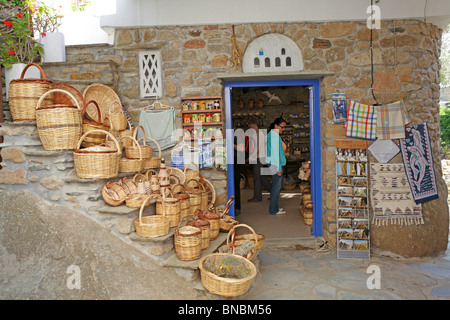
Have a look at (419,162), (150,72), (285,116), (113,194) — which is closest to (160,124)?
(150,72)

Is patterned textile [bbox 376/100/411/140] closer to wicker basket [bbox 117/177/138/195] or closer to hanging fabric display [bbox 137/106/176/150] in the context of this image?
hanging fabric display [bbox 137/106/176/150]

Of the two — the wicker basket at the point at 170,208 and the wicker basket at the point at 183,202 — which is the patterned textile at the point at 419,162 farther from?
the wicker basket at the point at 170,208

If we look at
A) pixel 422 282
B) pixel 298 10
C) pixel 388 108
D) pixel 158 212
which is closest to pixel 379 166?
pixel 388 108

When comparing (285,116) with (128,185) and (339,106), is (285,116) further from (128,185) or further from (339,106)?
(128,185)

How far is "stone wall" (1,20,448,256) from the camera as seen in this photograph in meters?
4.45

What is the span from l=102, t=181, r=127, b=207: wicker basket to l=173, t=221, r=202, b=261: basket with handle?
0.69m

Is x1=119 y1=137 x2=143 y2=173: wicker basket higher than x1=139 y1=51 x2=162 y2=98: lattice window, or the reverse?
x1=139 y1=51 x2=162 y2=98: lattice window

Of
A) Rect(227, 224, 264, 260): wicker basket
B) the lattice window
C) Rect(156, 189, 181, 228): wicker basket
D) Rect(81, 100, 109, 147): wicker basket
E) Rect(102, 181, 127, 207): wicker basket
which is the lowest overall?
Rect(227, 224, 264, 260): wicker basket

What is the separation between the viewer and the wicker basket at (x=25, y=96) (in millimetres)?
3472

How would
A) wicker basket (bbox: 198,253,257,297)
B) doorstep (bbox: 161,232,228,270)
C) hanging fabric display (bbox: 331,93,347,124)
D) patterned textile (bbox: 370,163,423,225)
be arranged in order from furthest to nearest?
hanging fabric display (bbox: 331,93,347,124) < patterned textile (bbox: 370,163,423,225) < doorstep (bbox: 161,232,228,270) < wicker basket (bbox: 198,253,257,297)

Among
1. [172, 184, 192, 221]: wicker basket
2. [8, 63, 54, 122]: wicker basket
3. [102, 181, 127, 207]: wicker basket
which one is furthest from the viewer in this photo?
[172, 184, 192, 221]: wicker basket

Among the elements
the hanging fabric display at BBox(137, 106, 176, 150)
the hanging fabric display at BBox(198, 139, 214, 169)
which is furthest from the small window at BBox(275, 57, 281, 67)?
the hanging fabric display at BBox(137, 106, 176, 150)

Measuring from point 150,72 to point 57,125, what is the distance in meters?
1.62
